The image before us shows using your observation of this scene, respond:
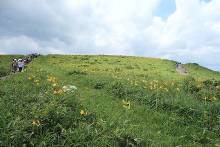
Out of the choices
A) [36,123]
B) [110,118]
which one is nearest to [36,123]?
→ [36,123]

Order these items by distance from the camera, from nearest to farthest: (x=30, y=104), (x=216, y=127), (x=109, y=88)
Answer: (x=30, y=104) → (x=216, y=127) → (x=109, y=88)

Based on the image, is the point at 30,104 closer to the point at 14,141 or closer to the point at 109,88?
the point at 14,141

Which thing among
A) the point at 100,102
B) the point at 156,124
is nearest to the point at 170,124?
the point at 156,124

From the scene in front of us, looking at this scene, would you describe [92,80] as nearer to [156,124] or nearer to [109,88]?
[109,88]

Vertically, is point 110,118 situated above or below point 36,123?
below

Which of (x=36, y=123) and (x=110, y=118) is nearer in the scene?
(x=36, y=123)

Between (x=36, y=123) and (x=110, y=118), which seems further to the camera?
(x=110, y=118)

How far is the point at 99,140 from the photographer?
10.2m

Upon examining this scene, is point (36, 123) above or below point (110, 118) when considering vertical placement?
above

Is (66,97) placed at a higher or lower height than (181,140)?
higher

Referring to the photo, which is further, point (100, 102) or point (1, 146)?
point (100, 102)

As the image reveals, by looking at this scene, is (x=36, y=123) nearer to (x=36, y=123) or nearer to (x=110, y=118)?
(x=36, y=123)

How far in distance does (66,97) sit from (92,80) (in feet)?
38.7

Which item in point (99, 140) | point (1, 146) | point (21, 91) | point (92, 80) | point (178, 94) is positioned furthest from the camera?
point (92, 80)
